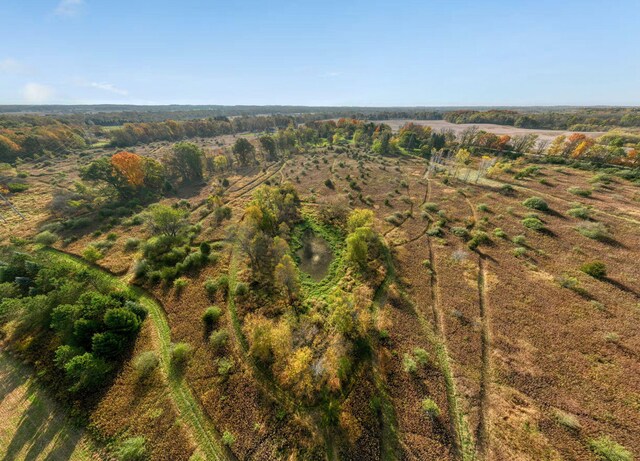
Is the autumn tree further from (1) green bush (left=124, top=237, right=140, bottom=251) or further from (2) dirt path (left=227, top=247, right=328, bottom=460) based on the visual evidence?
(2) dirt path (left=227, top=247, right=328, bottom=460)

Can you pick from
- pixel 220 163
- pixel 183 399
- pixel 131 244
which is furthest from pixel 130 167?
pixel 183 399

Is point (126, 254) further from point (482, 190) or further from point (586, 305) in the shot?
point (482, 190)

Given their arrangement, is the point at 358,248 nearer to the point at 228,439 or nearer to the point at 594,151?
the point at 228,439

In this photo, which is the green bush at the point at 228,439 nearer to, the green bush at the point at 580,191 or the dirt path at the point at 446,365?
the dirt path at the point at 446,365

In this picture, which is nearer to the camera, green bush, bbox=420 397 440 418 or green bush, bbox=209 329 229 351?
green bush, bbox=420 397 440 418

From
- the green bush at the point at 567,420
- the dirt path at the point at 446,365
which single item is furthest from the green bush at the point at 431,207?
the green bush at the point at 567,420

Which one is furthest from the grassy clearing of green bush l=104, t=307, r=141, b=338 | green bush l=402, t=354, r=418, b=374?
green bush l=402, t=354, r=418, b=374
